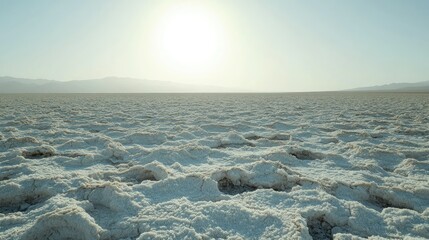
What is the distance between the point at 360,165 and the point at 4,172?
3.65 m

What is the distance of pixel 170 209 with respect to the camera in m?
2.18

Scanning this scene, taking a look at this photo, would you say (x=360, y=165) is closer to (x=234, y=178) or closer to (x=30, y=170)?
(x=234, y=178)

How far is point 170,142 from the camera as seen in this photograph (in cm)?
484

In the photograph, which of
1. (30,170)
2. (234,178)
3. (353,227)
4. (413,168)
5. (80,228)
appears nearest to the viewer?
(80,228)

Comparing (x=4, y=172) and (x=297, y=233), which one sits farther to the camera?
(x=4, y=172)

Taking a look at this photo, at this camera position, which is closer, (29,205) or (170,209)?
(170,209)

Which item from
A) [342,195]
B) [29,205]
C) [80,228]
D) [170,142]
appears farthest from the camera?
[170,142]

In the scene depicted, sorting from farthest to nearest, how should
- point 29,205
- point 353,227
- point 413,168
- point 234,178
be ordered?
point 413,168, point 234,178, point 29,205, point 353,227

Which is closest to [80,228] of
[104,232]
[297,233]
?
[104,232]

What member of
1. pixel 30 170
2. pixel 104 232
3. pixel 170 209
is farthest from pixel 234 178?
pixel 30 170

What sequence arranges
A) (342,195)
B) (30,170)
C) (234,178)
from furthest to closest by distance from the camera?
1. (30,170)
2. (234,178)
3. (342,195)

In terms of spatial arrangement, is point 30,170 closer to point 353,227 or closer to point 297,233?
point 297,233

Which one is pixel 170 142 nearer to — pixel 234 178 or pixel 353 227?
pixel 234 178

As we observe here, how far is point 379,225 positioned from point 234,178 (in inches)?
48.6
